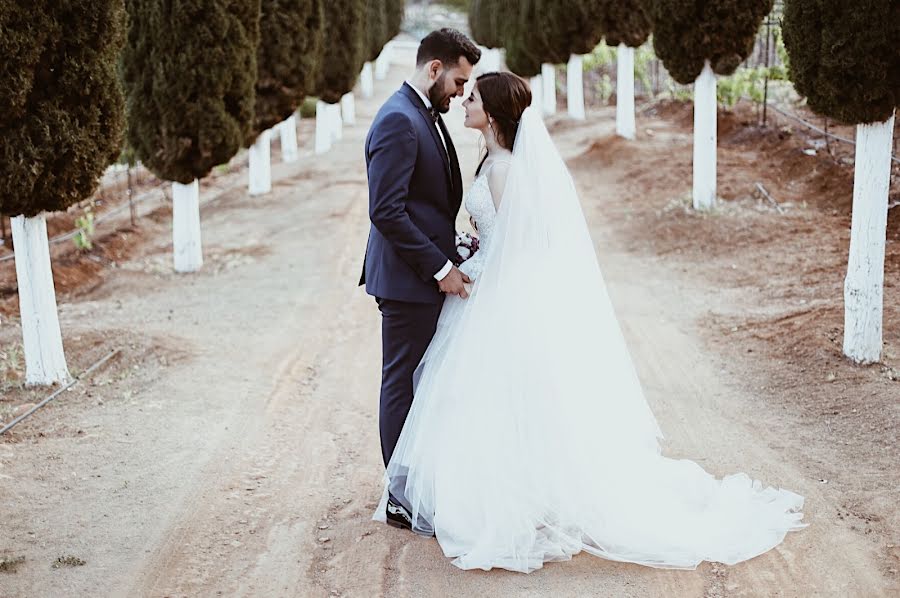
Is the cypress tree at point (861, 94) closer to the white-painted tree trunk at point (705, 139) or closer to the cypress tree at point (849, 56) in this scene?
the cypress tree at point (849, 56)

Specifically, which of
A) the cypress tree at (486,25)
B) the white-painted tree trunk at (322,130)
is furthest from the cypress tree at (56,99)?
the cypress tree at (486,25)

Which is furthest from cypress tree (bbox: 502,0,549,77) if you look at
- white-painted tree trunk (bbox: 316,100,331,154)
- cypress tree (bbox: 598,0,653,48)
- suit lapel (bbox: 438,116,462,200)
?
suit lapel (bbox: 438,116,462,200)

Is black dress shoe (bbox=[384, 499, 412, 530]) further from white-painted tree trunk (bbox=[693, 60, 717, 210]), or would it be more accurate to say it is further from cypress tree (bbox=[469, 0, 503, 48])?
cypress tree (bbox=[469, 0, 503, 48])

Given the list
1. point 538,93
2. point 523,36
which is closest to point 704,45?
point 523,36

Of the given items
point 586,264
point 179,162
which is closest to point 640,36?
point 179,162

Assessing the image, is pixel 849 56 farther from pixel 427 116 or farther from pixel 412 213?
pixel 412 213

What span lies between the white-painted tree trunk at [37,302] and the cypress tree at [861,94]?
5874 mm

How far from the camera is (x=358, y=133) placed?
2925 centimetres

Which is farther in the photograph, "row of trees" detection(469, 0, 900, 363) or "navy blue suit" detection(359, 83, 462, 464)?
"row of trees" detection(469, 0, 900, 363)

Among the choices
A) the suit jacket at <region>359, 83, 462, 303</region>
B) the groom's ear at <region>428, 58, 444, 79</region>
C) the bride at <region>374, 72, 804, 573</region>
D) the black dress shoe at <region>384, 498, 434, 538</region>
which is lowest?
the black dress shoe at <region>384, 498, 434, 538</region>

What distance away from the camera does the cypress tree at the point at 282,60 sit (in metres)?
14.9

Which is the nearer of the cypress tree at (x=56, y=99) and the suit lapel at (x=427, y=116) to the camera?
the suit lapel at (x=427, y=116)

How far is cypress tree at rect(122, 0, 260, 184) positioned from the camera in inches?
454

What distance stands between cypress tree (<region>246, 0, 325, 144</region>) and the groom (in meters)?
10.1
